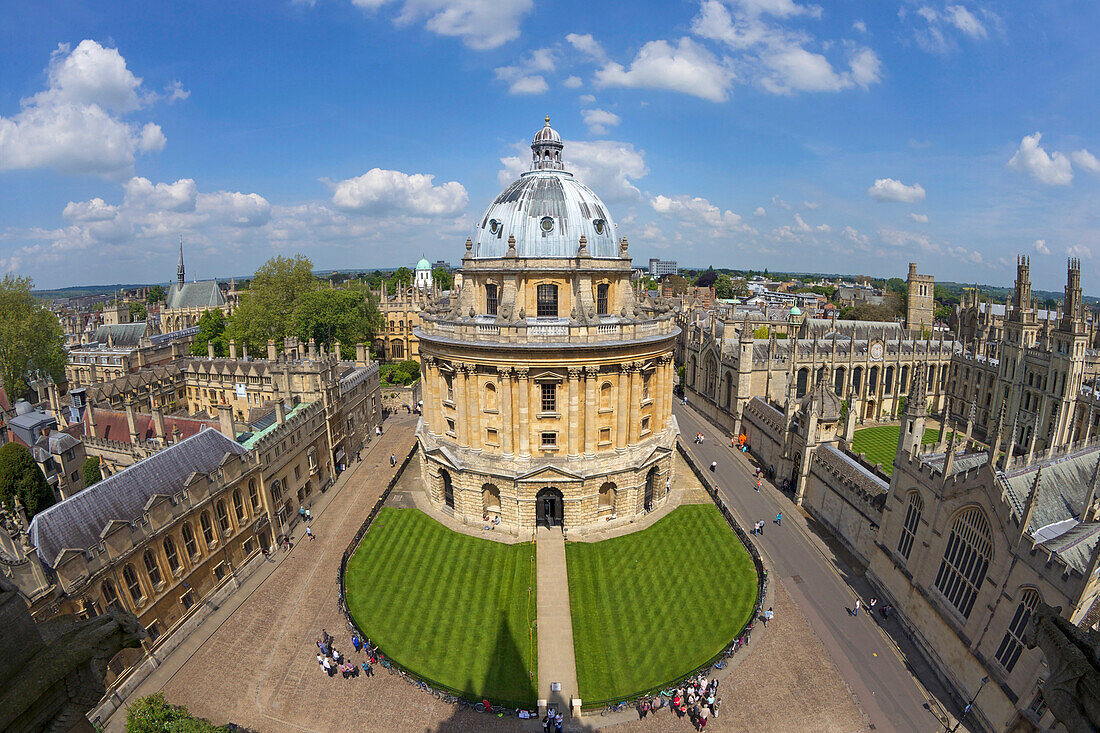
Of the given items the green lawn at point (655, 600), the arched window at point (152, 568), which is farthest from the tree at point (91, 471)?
the green lawn at point (655, 600)

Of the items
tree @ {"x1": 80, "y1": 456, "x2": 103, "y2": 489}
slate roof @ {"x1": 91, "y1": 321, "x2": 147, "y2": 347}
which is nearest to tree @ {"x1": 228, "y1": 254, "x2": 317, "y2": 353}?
slate roof @ {"x1": 91, "y1": 321, "x2": 147, "y2": 347}

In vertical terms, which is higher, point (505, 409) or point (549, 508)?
point (505, 409)

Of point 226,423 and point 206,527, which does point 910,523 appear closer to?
point 206,527

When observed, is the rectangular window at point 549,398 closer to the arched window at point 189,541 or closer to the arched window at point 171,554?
the arched window at point 189,541

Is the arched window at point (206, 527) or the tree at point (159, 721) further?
the arched window at point (206, 527)

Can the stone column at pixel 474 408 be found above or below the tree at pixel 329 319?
below

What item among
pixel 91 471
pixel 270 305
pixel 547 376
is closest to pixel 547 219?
pixel 547 376
